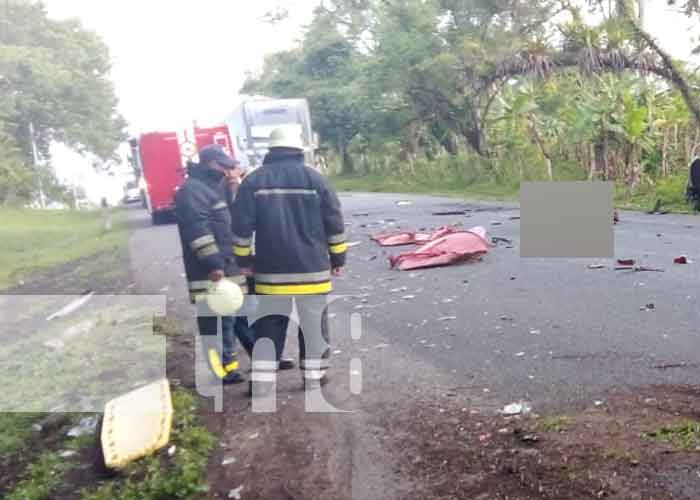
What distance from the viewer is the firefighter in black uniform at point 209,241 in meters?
5.35

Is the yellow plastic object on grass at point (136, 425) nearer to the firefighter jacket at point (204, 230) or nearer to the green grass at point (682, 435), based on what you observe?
the firefighter jacket at point (204, 230)

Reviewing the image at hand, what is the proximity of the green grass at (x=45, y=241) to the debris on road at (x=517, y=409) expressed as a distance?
12214 millimetres

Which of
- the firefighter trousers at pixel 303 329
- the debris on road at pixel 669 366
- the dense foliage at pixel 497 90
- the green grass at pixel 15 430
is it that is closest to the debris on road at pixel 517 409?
the debris on road at pixel 669 366

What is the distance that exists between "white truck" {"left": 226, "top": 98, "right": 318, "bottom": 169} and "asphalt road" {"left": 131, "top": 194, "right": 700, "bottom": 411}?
12.8 m

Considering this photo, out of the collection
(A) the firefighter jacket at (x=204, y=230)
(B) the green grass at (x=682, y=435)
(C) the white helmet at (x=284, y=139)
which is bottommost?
(B) the green grass at (x=682, y=435)

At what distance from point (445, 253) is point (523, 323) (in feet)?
11.0

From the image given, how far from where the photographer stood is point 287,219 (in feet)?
16.8

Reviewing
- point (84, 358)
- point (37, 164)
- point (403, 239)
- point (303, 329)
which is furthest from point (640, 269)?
point (37, 164)

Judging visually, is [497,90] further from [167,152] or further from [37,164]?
[37,164]

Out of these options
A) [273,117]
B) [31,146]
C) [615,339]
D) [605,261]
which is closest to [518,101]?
[273,117]

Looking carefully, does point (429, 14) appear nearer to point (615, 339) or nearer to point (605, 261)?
point (605, 261)

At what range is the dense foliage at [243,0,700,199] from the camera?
18.7 m

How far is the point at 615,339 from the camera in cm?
604

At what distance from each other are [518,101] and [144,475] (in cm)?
1833
